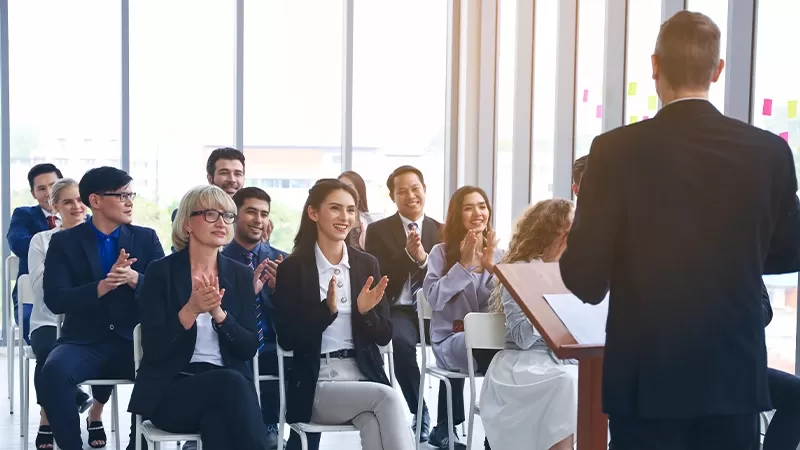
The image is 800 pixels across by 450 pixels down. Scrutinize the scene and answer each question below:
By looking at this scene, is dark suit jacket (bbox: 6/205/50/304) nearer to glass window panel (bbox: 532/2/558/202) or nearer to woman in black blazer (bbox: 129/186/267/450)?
woman in black blazer (bbox: 129/186/267/450)

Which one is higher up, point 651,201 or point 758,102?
point 758,102

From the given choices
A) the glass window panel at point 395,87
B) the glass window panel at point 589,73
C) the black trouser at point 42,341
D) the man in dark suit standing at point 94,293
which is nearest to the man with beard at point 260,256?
the man in dark suit standing at point 94,293

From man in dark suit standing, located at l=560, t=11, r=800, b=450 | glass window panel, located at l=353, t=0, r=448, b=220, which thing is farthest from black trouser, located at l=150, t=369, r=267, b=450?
glass window panel, located at l=353, t=0, r=448, b=220

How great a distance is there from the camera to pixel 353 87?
794cm

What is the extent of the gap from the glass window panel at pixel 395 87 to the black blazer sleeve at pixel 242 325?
4.36 metres

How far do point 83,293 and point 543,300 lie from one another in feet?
7.77

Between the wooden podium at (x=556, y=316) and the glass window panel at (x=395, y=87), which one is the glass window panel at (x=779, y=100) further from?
the glass window panel at (x=395, y=87)

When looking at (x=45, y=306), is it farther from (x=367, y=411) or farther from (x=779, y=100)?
(x=779, y=100)

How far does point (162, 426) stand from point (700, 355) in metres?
2.05

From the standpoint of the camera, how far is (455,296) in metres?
4.37

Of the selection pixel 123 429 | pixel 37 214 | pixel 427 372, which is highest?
pixel 37 214

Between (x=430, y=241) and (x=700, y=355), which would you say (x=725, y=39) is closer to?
(x=430, y=241)

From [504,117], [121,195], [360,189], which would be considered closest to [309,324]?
[121,195]

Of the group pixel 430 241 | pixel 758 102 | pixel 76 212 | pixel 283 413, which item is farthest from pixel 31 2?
pixel 758 102
